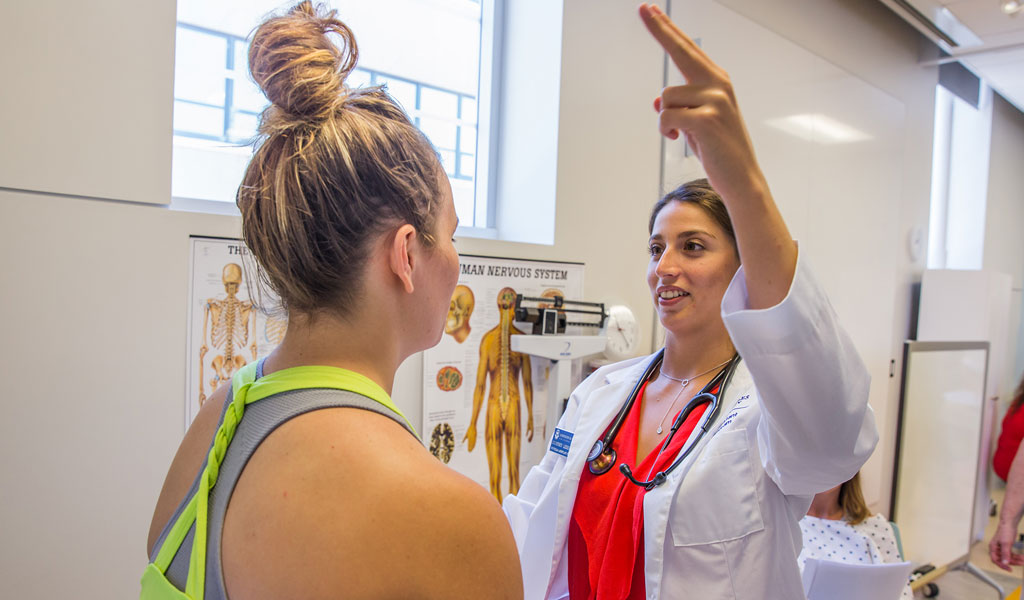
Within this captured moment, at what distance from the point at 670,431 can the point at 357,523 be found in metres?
0.83

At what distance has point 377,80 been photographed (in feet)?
7.20

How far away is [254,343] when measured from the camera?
1654 mm

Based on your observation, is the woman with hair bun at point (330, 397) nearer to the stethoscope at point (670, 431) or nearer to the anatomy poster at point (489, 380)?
the stethoscope at point (670, 431)

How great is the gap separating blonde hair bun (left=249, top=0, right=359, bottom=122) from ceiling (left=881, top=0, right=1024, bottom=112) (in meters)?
3.56

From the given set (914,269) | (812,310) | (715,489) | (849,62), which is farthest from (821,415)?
(914,269)

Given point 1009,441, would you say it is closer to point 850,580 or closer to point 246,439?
point 850,580

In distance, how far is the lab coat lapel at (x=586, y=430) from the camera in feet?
4.27

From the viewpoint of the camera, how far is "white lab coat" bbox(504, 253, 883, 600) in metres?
0.79

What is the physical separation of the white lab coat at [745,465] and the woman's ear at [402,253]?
393mm

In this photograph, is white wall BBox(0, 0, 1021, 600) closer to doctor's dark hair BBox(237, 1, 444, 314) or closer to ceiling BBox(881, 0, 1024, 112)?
doctor's dark hair BBox(237, 1, 444, 314)

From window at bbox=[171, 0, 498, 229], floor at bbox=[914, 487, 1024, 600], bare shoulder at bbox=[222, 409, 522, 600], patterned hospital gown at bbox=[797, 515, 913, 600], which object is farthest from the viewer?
floor at bbox=[914, 487, 1024, 600]

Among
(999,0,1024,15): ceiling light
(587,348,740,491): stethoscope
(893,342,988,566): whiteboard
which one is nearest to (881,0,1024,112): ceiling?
(999,0,1024,15): ceiling light

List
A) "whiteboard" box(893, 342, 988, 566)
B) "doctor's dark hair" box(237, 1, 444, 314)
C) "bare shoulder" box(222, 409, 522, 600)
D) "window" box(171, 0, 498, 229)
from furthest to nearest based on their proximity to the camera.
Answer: "whiteboard" box(893, 342, 988, 566), "window" box(171, 0, 498, 229), "doctor's dark hair" box(237, 1, 444, 314), "bare shoulder" box(222, 409, 522, 600)

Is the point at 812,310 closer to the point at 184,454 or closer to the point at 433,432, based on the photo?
the point at 184,454
